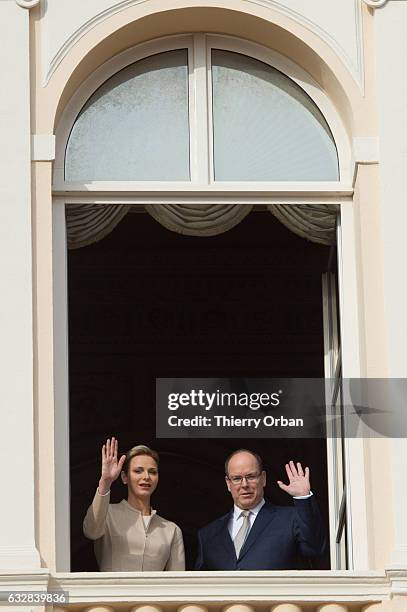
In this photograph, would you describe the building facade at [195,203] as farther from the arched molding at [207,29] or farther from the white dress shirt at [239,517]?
the white dress shirt at [239,517]

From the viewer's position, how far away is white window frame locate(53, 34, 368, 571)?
11984 millimetres

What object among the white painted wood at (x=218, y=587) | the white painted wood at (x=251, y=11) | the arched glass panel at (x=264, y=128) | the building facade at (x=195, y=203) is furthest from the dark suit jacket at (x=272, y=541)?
the white painted wood at (x=251, y=11)

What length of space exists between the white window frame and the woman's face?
43 centimetres

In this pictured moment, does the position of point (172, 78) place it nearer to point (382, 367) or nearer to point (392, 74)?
point (392, 74)

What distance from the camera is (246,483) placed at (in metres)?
12.1

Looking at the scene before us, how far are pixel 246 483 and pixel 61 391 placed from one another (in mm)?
1195

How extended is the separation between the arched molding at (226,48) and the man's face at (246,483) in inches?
70.8

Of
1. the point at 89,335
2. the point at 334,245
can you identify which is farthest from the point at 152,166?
the point at 89,335

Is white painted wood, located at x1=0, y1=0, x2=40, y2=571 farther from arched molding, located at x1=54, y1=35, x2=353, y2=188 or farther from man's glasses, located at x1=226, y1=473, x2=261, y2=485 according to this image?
man's glasses, located at x1=226, y1=473, x2=261, y2=485

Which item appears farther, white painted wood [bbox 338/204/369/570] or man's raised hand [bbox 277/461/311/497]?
man's raised hand [bbox 277/461/311/497]

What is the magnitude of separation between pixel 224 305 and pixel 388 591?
5.65 m

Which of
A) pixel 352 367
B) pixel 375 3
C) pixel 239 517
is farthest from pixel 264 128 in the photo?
pixel 239 517

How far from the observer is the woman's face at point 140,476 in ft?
39.5

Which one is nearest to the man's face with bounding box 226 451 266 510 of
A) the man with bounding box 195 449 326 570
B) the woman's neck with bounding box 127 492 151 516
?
the man with bounding box 195 449 326 570
